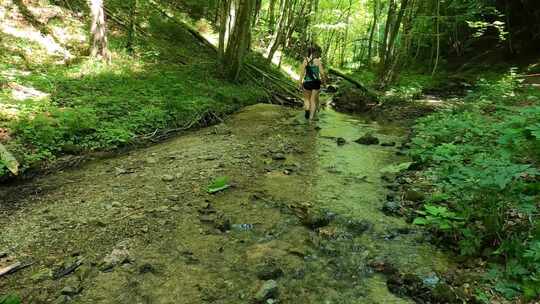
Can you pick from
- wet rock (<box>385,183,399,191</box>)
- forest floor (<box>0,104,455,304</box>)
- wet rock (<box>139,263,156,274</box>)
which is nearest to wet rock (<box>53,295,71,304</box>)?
forest floor (<box>0,104,455,304</box>)

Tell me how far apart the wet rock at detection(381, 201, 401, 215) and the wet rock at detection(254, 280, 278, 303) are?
2.31 meters

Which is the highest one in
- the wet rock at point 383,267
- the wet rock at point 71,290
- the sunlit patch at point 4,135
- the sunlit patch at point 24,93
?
the sunlit patch at point 24,93

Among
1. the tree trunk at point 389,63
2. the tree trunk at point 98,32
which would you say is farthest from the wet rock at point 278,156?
the tree trunk at point 389,63

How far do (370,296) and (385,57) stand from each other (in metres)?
16.5

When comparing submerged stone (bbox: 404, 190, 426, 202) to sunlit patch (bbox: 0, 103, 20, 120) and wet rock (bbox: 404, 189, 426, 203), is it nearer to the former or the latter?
wet rock (bbox: 404, 189, 426, 203)

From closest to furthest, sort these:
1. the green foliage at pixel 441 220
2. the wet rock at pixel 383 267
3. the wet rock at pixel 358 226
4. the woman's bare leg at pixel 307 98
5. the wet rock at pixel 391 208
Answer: the wet rock at pixel 383 267, the green foliage at pixel 441 220, the wet rock at pixel 358 226, the wet rock at pixel 391 208, the woman's bare leg at pixel 307 98

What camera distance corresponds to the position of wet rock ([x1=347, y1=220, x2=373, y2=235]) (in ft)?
15.6

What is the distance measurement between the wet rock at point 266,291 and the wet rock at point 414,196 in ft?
9.42

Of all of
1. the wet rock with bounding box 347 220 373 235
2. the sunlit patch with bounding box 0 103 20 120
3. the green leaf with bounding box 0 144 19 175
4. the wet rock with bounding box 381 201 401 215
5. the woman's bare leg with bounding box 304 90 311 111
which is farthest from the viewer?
the woman's bare leg with bounding box 304 90 311 111

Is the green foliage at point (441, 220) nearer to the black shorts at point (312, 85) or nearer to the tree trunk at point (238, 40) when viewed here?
the black shorts at point (312, 85)

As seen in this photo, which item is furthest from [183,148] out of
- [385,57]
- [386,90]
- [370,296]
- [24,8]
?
[385,57]

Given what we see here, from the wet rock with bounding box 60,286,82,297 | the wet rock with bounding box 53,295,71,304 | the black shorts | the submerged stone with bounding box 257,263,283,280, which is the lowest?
the wet rock with bounding box 53,295,71,304

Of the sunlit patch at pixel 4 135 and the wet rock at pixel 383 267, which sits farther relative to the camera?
the sunlit patch at pixel 4 135

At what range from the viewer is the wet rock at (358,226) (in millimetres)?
4742
